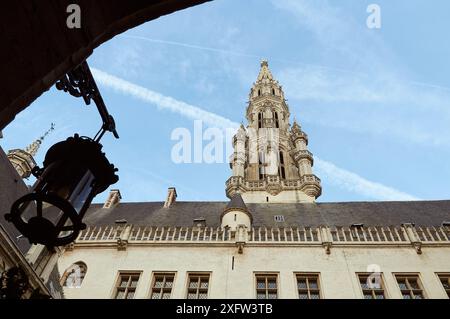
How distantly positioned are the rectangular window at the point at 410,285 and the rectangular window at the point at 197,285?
8.23m

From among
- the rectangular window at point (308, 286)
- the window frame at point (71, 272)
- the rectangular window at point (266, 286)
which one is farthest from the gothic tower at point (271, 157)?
the window frame at point (71, 272)

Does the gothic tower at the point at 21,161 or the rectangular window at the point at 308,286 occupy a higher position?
the gothic tower at the point at 21,161

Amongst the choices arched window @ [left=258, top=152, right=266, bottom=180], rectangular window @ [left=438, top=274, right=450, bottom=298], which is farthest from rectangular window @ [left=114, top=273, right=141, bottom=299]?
arched window @ [left=258, top=152, right=266, bottom=180]

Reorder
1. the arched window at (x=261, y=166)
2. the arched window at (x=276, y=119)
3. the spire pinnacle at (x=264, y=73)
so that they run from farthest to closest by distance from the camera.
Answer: the spire pinnacle at (x=264, y=73)
the arched window at (x=276, y=119)
the arched window at (x=261, y=166)

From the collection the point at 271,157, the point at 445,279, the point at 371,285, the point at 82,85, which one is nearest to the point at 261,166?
the point at 271,157

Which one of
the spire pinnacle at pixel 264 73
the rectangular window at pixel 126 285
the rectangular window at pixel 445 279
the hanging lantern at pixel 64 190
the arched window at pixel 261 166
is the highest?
the spire pinnacle at pixel 264 73

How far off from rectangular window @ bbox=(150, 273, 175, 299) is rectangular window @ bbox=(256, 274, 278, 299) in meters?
3.80

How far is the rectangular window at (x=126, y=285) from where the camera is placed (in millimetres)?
15001

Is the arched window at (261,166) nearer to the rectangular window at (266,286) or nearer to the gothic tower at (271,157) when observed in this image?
the gothic tower at (271,157)

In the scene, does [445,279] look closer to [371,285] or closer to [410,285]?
[410,285]

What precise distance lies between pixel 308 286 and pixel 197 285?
480cm

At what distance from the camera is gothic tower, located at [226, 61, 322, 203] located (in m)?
27.3
